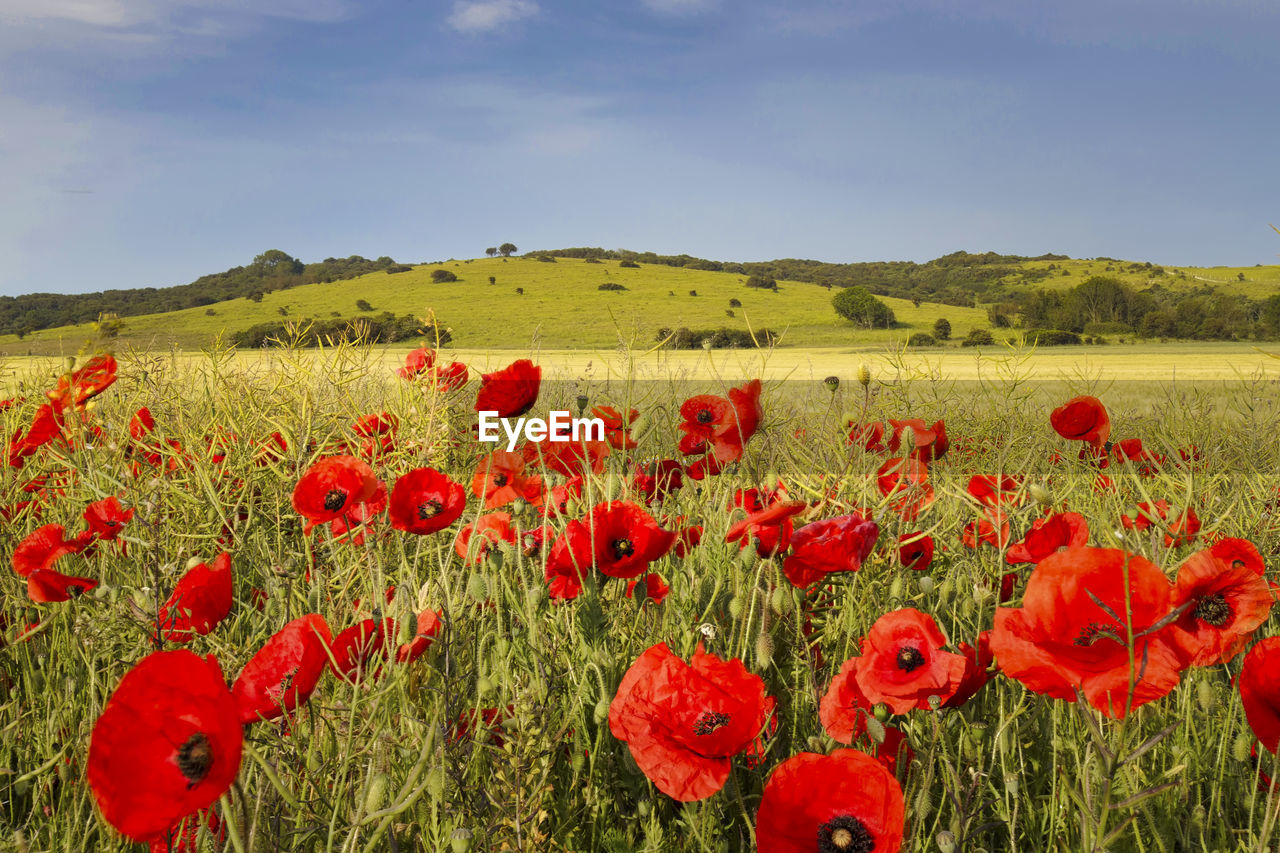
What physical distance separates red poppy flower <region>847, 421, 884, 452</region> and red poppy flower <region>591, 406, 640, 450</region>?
592 millimetres

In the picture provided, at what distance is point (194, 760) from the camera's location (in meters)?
0.68

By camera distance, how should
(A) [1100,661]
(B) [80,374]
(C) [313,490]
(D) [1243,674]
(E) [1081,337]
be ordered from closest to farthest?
1. (A) [1100,661]
2. (D) [1243,674]
3. (C) [313,490]
4. (B) [80,374]
5. (E) [1081,337]

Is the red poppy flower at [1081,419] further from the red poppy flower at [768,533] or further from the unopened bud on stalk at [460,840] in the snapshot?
the unopened bud on stalk at [460,840]

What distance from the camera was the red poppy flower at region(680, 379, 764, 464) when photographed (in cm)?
194

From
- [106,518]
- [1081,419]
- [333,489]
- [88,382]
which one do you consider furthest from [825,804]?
[88,382]

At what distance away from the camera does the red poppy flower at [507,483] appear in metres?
1.93

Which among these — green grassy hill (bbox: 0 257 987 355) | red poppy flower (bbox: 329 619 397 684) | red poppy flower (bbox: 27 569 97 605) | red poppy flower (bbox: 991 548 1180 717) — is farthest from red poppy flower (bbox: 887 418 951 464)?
green grassy hill (bbox: 0 257 987 355)

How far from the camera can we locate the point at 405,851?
1.09 metres

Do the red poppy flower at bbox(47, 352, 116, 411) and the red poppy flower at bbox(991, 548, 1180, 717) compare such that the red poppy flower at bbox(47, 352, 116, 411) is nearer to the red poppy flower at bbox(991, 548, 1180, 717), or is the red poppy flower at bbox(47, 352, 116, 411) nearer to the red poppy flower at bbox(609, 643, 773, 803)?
the red poppy flower at bbox(609, 643, 773, 803)

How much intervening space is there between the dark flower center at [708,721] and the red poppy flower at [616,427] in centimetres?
83

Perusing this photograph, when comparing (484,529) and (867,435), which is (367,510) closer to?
(484,529)

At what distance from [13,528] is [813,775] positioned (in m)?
2.62

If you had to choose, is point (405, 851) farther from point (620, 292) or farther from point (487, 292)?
point (487, 292)

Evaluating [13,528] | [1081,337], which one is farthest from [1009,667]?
[1081,337]
